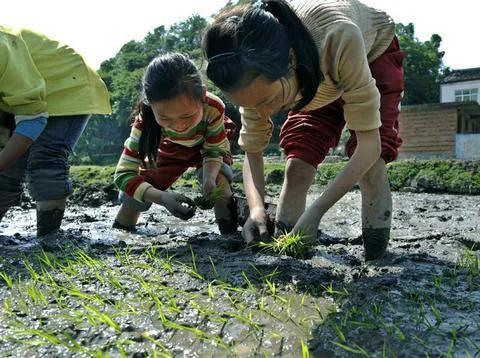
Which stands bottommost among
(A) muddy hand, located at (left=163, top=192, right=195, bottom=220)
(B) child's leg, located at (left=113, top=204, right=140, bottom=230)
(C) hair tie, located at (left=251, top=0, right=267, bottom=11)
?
(B) child's leg, located at (left=113, top=204, right=140, bottom=230)

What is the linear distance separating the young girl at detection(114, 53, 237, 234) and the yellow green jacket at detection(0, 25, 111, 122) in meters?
0.37

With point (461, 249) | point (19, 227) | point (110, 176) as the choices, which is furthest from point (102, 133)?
point (461, 249)

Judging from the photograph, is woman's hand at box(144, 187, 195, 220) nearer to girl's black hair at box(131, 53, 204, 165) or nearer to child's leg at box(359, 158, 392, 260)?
girl's black hair at box(131, 53, 204, 165)

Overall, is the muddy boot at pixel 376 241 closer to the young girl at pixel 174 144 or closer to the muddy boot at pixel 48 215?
the young girl at pixel 174 144

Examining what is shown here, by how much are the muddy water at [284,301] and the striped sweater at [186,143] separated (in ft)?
1.41

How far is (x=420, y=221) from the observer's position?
3.98m

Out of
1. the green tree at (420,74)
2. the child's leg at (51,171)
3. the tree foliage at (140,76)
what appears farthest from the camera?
the green tree at (420,74)

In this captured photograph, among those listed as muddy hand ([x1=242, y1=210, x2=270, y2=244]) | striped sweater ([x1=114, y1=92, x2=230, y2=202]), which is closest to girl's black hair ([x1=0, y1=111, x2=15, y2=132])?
striped sweater ([x1=114, y1=92, x2=230, y2=202])

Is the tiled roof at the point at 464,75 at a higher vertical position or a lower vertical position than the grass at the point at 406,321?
higher

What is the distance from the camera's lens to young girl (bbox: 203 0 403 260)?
195 cm

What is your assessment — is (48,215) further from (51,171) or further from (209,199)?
(209,199)

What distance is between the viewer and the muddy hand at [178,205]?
304 centimetres

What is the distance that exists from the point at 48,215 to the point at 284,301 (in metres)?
2.03

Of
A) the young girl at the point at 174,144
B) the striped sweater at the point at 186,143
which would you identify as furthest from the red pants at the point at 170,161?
the striped sweater at the point at 186,143
